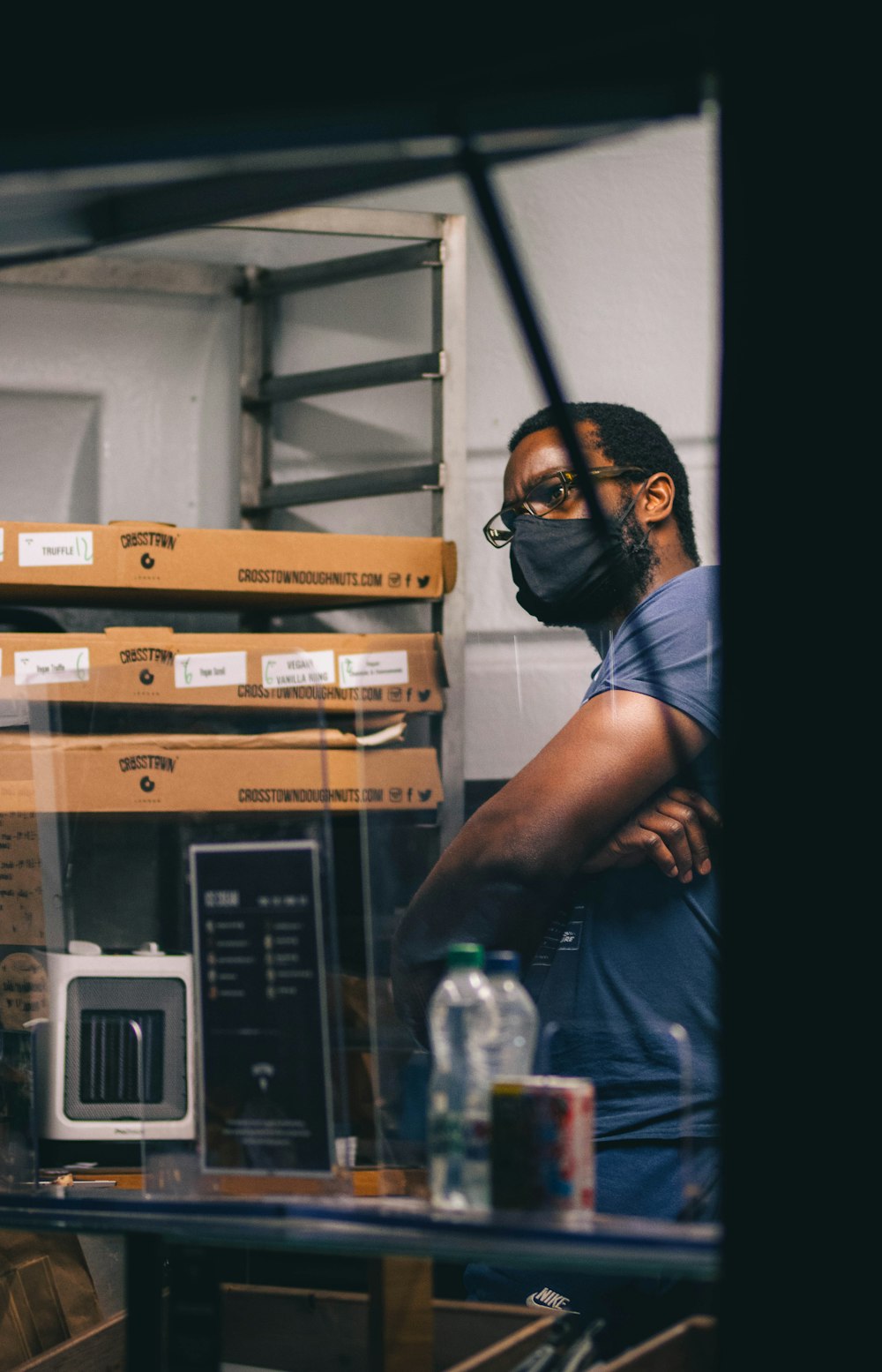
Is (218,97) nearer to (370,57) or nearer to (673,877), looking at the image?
(370,57)

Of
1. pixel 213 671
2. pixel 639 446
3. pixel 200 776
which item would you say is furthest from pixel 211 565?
pixel 213 671

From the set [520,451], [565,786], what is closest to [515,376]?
[520,451]

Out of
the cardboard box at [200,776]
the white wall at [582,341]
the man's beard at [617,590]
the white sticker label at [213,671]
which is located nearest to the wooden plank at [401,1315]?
the cardboard box at [200,776]

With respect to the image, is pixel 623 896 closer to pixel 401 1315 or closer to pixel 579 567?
pixel 579 567

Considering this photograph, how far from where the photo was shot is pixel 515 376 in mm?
2879

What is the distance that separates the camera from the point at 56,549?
94.3 inches

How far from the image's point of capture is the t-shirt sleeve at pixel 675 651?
5.30ft

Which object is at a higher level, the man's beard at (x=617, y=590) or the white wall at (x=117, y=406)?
the white wall at (x=117, y=406)

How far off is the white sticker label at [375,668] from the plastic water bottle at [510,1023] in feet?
4.51

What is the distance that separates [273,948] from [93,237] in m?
0.57

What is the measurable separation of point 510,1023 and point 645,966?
594 mm

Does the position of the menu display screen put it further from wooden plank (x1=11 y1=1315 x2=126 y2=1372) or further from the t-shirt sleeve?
the t-shirt sleeve

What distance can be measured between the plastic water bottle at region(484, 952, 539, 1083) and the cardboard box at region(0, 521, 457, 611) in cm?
149

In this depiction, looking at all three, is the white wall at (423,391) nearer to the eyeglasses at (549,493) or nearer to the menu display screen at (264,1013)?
the eyeglasses at (549,493)
